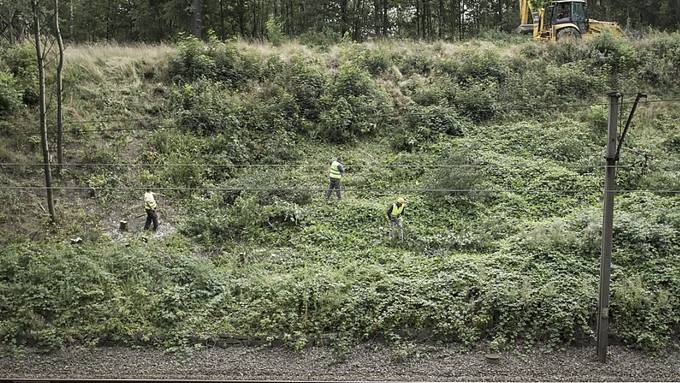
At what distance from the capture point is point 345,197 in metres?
19.9

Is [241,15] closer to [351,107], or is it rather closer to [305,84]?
[305,84]

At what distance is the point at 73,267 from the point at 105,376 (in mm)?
4129

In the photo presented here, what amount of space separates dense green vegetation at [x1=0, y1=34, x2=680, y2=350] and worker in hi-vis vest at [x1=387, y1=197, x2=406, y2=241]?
36 centimetres

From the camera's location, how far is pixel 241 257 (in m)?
16.6

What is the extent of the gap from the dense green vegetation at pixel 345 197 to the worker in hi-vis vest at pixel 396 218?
1.18 feet

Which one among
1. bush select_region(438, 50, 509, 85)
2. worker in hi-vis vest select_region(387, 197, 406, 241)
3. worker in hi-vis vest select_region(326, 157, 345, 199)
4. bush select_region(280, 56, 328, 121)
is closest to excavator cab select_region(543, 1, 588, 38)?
bush select_region(438, 50, 509, 85)

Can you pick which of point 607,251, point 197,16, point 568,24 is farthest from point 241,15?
point 607,251

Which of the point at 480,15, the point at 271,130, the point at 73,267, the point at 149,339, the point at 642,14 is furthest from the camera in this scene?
the point at 480,15

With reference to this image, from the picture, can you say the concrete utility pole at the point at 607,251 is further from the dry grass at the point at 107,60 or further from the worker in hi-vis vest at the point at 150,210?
the dry grass at the point at 107,60

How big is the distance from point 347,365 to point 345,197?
8038mm

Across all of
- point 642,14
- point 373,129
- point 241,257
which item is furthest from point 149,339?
point 642,14

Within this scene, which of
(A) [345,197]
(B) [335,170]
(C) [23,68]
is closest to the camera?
(B) [335,170]

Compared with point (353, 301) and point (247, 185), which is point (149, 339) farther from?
point (247, 185)

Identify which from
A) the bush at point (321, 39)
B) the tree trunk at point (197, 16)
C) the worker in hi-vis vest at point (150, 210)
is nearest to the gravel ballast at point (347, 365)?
the worker in hi-vis vest at point (150, 210)
